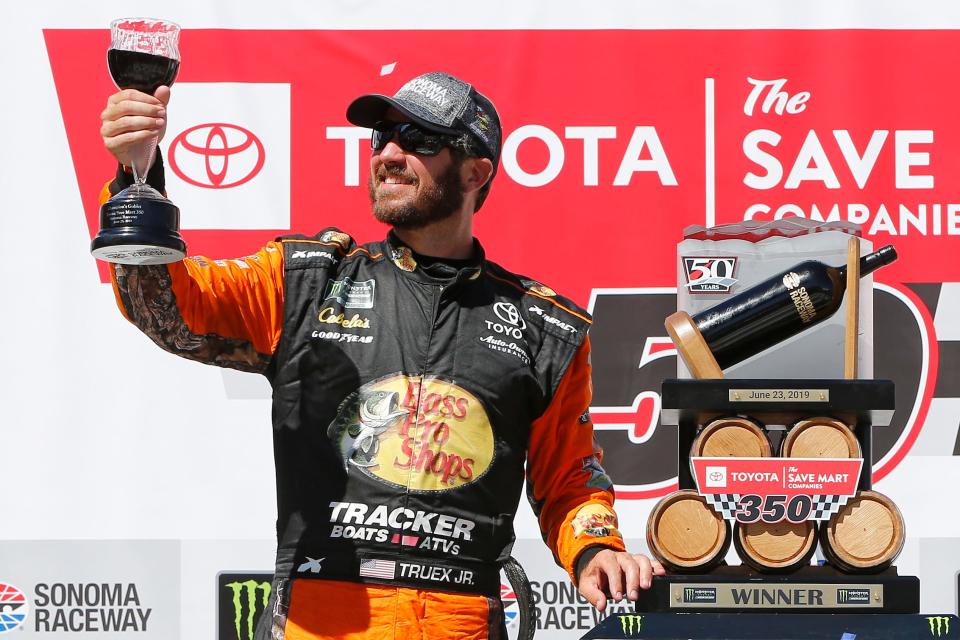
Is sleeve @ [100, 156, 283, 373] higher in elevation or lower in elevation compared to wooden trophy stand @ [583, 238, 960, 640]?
higher

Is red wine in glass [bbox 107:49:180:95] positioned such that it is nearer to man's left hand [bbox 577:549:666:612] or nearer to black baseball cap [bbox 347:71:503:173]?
black baseball cap [bbox 347:71:503:173]

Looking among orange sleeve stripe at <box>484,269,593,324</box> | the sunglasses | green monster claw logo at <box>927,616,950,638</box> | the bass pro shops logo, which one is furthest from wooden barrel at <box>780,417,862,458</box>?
the bass pro shops logo

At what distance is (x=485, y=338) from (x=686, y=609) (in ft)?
1.86

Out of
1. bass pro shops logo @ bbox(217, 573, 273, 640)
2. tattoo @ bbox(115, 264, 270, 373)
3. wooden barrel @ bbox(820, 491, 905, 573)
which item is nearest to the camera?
tattoo @ bbox(115, 264, 270, 373)

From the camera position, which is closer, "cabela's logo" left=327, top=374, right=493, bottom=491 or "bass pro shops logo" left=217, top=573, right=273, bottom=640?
"cabela's logo" left=327, top=374, right=493, bottom=491

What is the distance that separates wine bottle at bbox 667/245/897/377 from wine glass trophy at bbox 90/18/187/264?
36.0 inches

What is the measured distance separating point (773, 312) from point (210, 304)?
3.19 feet

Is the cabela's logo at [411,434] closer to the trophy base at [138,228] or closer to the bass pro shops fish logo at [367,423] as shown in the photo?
the bass pro shops fish logo at [367,423]

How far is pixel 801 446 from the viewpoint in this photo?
6.30 ft

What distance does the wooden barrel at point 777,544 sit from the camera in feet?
6.22

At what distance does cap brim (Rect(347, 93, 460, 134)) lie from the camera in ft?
6.35

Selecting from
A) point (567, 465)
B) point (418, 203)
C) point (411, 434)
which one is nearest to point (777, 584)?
point (567, 465)

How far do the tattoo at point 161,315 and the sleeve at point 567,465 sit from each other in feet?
1.92
